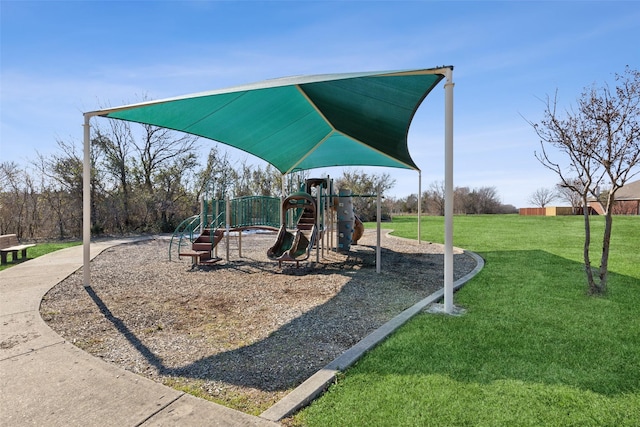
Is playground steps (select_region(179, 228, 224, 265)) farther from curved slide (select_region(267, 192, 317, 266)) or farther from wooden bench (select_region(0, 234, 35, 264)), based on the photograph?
wooden bench (select_region(0, 234, 35, 264))

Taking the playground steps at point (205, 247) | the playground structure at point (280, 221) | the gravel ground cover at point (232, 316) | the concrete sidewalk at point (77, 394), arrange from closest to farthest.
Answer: the concrete sidewalk at point (77, 394), the gravel ground cover at point (232, 316), the playground steps at point (205, 247), the playground structure at point (280, 221)

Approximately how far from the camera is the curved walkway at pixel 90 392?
207cm

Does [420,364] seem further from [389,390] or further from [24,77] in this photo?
[24,77]

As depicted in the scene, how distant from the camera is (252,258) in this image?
9.45 meters

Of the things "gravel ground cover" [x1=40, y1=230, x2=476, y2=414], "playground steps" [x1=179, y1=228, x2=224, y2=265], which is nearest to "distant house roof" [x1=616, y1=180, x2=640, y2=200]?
"gravel ground cover" [x1=40, y1=230, x2=476, y2=414]

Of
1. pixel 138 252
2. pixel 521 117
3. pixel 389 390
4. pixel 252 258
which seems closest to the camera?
pixel 389 390

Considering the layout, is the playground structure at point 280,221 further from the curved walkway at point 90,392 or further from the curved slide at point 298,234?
the curved walkway at point 90,392

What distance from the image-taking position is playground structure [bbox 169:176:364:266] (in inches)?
322

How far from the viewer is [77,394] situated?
2338 mm

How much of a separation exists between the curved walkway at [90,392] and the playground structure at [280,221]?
15.0 ft

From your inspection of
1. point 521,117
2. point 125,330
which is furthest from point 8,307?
point 521,117

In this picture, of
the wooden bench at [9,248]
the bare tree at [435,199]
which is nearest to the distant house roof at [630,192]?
the bare tree at [435,199]

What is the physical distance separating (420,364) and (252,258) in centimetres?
727

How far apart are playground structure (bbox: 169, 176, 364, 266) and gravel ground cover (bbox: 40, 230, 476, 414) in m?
0.55
